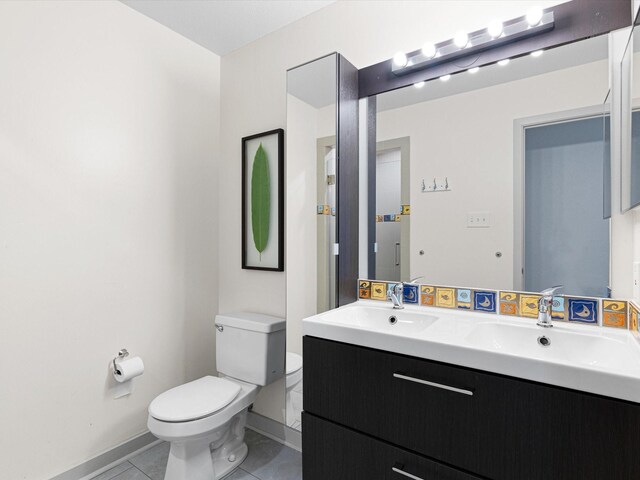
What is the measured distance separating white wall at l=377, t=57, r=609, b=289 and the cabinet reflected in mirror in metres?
0.35

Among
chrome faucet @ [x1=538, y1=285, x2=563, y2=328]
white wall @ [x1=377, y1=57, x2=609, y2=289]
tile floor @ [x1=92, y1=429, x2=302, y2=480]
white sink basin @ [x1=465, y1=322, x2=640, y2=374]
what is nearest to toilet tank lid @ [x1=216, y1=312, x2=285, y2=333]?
tile floor @ [x1=92, y1=429, x2=302, y2=480]

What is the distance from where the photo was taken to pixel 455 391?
1.01 meters

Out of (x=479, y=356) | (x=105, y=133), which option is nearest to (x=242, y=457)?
(x=479, y=356)

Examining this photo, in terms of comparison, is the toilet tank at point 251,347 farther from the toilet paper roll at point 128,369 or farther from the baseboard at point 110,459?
the baseboard at point 110,459

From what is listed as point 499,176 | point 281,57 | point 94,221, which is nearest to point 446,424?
point 499,176

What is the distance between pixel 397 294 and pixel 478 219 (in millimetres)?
474

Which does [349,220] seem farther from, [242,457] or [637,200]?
[242,457]

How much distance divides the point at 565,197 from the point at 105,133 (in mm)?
2161

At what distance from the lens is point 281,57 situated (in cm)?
208

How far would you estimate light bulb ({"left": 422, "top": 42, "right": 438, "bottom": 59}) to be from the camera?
1488 millimetres

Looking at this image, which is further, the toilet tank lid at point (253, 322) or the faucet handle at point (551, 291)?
the toilet tank lid at point (253, 322)

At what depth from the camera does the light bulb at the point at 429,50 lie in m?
1.49

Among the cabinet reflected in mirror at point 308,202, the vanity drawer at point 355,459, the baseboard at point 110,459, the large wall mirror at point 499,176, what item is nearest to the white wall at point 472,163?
the large wall mirror at point 499,176

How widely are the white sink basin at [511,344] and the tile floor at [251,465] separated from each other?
3.04 feet
